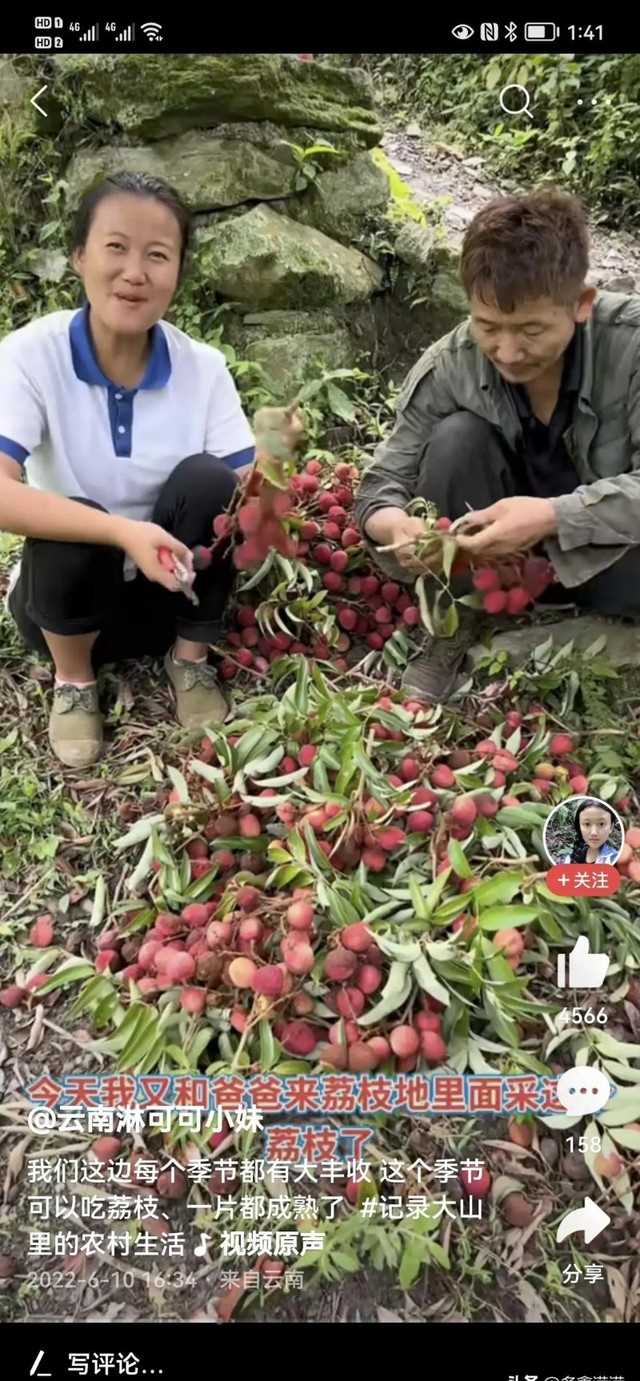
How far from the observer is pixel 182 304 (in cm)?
201

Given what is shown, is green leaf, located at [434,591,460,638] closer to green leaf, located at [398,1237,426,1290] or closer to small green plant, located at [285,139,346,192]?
green leaf, located at [398,1237,426,1290]

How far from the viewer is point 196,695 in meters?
1.51

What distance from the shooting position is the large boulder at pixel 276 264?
1.99 metres

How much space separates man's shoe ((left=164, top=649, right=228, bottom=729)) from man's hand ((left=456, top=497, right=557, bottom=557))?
1.48 feet

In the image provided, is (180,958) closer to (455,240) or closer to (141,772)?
(141,772)

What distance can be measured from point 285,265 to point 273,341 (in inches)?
5.8

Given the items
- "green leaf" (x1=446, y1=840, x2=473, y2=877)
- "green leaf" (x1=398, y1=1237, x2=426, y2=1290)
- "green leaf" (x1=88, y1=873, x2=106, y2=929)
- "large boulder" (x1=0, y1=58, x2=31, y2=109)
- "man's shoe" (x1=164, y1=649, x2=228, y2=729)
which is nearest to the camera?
"green leaf" (x1=398, y1=1237, x2=426, y2=1290)

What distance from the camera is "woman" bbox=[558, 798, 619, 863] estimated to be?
1.04m

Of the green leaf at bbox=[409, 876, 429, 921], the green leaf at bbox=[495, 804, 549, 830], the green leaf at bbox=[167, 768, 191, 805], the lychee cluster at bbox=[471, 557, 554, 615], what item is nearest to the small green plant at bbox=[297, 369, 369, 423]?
the lychee cluster at bbox=[471, 557, 554, 615]
